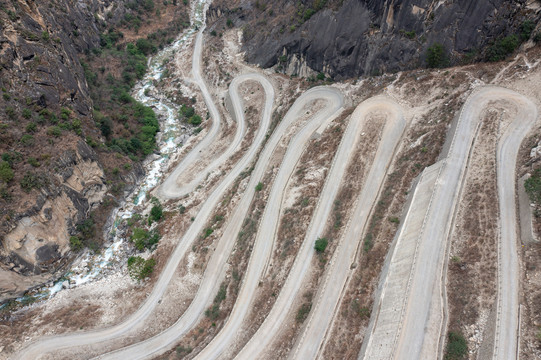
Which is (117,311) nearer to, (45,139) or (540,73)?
(45,139)

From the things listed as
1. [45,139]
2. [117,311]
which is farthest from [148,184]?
[117,311]

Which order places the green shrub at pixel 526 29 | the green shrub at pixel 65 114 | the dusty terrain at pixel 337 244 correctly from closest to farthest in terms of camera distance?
the dusty terrain at pixel 337 244, the green shrub at pixel 526 29, the green shrub at pixel 65 114

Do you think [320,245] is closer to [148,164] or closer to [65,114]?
[148,164]

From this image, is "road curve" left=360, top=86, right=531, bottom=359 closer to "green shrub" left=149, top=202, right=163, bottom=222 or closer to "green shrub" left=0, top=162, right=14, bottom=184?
"green shrub" left=149, top=202, right=163, bottom=222

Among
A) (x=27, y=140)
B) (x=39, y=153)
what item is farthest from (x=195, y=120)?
(x=27, y=140)

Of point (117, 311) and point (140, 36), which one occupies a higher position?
point (140, 36)

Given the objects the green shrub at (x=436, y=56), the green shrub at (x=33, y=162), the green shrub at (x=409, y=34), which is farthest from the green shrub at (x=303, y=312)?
the green shrub at (x=409, y=34)

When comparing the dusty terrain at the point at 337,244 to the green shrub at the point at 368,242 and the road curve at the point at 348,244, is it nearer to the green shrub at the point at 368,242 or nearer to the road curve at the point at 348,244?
the green shrub at the point at 368,242
